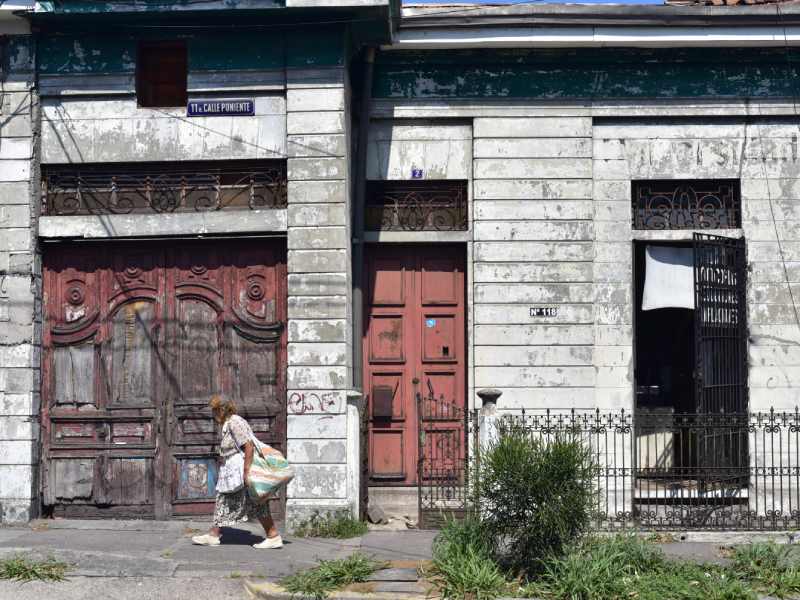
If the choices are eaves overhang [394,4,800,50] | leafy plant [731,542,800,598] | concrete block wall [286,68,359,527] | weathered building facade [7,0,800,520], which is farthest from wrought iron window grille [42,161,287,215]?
leafy plant [731,542,800,598]

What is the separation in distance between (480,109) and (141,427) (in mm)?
5494

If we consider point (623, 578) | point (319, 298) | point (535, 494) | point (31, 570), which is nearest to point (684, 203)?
point (319, 298)

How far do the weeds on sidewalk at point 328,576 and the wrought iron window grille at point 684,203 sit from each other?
19.2 ft

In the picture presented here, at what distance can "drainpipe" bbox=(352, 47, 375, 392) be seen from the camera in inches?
509

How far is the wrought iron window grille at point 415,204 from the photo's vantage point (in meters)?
13.4

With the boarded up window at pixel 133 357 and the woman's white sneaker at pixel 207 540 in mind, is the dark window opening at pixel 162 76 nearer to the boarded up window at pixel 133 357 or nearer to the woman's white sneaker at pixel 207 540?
the boarded up window at pixel 133 357

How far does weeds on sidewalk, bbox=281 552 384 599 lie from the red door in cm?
349

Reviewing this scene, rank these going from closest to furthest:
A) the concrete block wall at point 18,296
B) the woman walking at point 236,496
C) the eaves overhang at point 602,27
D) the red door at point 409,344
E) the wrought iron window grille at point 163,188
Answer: the woman walking at point 236,496, the concrete block wall at point 18,296, the wrought iron window grille at point 163,188, the eaves overhang at point 602,27, the red door at point 409,344

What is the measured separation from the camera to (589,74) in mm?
13250

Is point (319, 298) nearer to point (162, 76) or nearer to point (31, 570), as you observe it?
point (162, 76)

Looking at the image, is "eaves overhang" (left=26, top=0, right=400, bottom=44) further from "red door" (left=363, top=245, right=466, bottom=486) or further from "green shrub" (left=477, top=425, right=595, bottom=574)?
"green shrub" (left=477, top=425, right=595, bottom=574)

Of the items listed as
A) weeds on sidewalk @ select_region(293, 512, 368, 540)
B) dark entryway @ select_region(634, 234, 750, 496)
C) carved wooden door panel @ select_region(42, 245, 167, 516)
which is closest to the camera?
weeds on sidewalk @ select_region(293, 512, 368, 540)

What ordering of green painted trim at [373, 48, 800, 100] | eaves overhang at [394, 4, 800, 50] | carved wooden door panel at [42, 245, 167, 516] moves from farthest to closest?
green painted trim at [373, 48, 800, 100], eaves overhang at [394, 4, 800, 50], carved wooden door panel at [42, 245, 167, 516]

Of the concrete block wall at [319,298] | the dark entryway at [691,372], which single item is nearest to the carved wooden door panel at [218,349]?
the concrete block wall at [319,298]
